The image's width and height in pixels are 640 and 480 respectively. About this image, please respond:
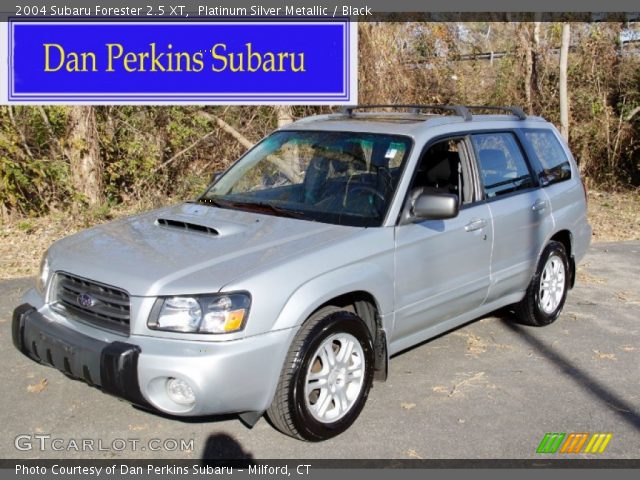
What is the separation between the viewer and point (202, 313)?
376 cm

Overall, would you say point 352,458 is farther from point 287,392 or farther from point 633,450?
point 633,450

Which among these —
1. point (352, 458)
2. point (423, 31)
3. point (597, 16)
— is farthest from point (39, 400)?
point (597, 16)

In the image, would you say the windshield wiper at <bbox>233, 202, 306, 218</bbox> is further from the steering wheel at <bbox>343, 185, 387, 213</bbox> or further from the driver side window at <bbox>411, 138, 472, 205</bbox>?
the driver side window at <bbox>411, 138, 472, 205</bbox>

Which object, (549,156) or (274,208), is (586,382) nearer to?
(549,156)

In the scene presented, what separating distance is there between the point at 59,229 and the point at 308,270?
657cm

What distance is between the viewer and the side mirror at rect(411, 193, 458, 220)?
14.9 ft

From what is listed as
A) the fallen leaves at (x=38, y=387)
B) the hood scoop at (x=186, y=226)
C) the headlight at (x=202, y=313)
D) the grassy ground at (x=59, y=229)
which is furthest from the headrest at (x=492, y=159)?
the grassy ground at (x=59, y=229)

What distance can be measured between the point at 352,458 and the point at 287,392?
0.53 m

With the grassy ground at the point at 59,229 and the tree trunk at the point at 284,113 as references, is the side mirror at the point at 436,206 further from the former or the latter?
the tree trunk at the point at 284,113

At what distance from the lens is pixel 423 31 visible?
43.1 ft

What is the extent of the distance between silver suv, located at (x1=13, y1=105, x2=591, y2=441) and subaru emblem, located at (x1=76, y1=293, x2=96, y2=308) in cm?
2

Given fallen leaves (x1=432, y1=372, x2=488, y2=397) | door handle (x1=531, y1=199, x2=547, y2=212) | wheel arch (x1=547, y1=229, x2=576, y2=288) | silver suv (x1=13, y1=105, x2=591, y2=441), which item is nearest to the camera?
silver suv (x1=13, y1=105, x2=591, y2=441)

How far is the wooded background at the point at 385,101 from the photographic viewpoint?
10180 millimetres

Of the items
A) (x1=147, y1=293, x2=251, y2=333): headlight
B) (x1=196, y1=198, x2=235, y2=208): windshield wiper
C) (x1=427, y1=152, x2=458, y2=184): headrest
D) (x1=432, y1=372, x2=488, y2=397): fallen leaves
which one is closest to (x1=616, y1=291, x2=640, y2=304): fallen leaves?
(x1=432, y1=372, x2=488, y2=397): fallen leaves
